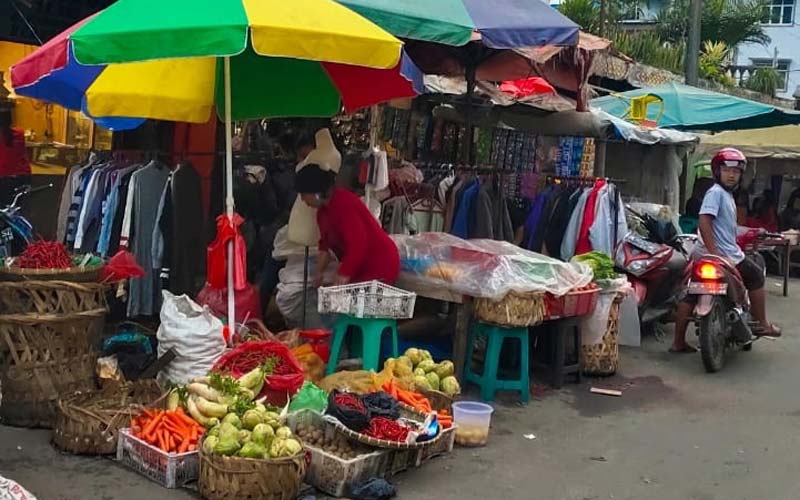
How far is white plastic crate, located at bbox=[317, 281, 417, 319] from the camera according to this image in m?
6.17

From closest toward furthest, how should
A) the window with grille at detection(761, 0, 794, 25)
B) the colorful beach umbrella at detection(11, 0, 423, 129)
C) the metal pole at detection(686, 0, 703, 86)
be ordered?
the colorful beach umbrella at detection(11, 0, 423, 129) < the metal pole at detection(686, 0, 703, 86) < the window with grille at detection(761, 0, 794, 25)

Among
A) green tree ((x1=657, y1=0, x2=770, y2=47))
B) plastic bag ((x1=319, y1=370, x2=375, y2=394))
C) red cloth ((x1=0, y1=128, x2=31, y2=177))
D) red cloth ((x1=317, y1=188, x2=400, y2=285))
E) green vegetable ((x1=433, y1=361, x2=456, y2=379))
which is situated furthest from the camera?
green tree ((x1=657, y1=0, x2=770, y2=47))

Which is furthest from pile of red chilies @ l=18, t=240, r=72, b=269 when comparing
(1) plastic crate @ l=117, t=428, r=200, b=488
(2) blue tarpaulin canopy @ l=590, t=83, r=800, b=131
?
(2) blue tarpaulin canopy @ l=590, t=83, r=800, b=131

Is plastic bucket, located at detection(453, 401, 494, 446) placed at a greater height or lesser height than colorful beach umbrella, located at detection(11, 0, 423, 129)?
lesser

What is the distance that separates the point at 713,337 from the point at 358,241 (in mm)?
3426

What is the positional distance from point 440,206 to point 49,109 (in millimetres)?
3902

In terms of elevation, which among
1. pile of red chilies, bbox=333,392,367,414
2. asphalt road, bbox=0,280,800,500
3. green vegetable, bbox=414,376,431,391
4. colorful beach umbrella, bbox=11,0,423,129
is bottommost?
asphalt road, bbox=0,280,800,500

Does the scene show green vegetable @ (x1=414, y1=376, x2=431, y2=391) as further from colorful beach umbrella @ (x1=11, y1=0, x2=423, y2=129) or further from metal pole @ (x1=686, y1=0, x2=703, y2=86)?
metal pole @ (x1=686, y1=0, x2=703, y2=86)

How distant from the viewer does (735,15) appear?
29.7 metres

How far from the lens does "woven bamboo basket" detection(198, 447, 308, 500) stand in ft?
14.5

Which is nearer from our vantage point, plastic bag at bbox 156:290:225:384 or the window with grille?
plastic bag at bbox 156:290:225:384

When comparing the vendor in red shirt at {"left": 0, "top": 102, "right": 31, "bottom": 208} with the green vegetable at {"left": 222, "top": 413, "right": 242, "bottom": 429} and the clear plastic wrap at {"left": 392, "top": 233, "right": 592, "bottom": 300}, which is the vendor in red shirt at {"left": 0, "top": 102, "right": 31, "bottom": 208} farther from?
the green vegetable at {"left": 222, "top": 413, "right": 242, "bottom": 429}

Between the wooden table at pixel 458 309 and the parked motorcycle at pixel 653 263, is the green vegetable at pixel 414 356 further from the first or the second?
the parked motorcycle at pixel 653 263

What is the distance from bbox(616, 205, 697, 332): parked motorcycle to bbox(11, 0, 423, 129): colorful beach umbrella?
3.52 metres
